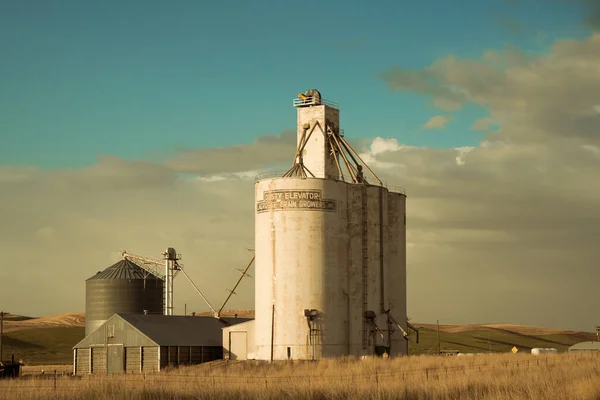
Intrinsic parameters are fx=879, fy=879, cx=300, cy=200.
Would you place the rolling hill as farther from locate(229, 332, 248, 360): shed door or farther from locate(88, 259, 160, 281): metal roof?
locate(229, 332, 248, 360): shed door

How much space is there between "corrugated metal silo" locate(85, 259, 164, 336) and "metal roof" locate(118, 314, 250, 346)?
44.6 feet

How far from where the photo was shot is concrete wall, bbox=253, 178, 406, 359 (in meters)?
59.3

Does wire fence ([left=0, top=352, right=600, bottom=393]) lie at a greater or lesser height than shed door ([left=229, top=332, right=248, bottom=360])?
greater

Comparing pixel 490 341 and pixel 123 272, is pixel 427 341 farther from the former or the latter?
pixel 123 272

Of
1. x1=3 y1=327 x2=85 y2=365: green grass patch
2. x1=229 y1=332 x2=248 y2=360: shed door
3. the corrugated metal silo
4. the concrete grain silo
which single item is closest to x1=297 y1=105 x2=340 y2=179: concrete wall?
the concrete grain silo

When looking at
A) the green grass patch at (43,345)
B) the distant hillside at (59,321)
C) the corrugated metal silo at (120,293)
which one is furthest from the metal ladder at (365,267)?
the distant hillside at (59,321)

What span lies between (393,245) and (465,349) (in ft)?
170

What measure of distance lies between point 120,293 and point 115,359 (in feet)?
61.3

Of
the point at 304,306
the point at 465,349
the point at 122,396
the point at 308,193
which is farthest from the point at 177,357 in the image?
the point at 465,349

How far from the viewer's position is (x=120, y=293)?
277 feet

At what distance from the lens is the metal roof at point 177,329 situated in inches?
2589

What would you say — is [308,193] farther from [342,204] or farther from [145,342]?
[145,342]

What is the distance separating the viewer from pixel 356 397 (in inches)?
1110

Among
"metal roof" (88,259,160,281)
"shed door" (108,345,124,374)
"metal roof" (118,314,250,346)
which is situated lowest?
"shed door" (108,345,124,374)
